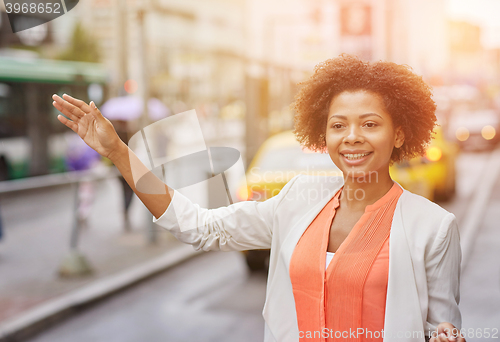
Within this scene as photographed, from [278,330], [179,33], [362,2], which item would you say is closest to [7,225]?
[278,330]

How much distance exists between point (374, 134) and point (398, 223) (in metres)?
0.29

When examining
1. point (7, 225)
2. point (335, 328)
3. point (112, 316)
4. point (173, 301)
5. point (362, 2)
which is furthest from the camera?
point (362, 2)

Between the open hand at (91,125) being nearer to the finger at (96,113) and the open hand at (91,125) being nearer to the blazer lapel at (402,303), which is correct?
the finger at (96,113)

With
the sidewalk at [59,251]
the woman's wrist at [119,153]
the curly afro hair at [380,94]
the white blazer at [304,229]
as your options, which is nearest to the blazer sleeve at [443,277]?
the white blazer at [304,229]

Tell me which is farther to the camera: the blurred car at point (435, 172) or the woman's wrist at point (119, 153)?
the blurred car at point (435, 172)

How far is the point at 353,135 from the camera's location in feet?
5.75

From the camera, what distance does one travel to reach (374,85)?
71.0 inches

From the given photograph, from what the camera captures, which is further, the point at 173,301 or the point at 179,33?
the point at 179,33

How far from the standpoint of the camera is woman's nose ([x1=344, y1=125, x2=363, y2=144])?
175 centimetres

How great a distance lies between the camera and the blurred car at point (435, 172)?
671cm

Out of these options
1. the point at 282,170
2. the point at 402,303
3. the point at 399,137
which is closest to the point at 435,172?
the point at 282,170

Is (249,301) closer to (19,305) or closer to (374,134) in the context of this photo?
(19,305)

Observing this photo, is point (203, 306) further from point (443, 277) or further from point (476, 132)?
point (476, 132)

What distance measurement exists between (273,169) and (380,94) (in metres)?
4.60
